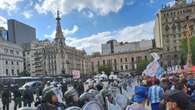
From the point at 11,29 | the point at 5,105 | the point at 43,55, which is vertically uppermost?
the point at 11,29

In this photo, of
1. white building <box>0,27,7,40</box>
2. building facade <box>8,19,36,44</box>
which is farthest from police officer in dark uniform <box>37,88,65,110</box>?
building facade <box>8,19,36,44</box>

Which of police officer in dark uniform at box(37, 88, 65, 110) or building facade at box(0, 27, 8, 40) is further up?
building facade at box(0, 27, 8, 40)

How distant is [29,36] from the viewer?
19775 cm

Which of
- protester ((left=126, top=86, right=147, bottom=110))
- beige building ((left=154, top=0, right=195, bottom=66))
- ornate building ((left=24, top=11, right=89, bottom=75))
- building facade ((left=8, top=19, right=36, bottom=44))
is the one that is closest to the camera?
protester ((left=126, top=86, right=147, bottom=110))

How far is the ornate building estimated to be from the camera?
522 ft

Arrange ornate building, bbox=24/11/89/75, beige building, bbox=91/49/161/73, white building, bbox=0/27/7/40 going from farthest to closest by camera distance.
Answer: beige building, bbox=91/49/161/73, white building, bbox=0/27/7/40, ornate building, bbox=24/11/89/75

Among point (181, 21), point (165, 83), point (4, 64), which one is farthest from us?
point (181, 21)

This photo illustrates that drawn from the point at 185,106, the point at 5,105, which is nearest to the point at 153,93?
the point at 185,106

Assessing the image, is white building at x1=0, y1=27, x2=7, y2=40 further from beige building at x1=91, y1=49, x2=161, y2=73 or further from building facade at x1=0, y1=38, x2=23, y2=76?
beige building at x1=91, y1=49, x2=161, y2=73

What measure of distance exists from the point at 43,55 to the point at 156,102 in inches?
6055

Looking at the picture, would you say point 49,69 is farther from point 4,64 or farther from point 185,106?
point 185,106

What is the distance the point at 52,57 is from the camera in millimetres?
159250

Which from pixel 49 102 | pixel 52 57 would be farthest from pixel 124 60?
pixel 49 102

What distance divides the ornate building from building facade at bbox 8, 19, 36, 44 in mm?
10717
